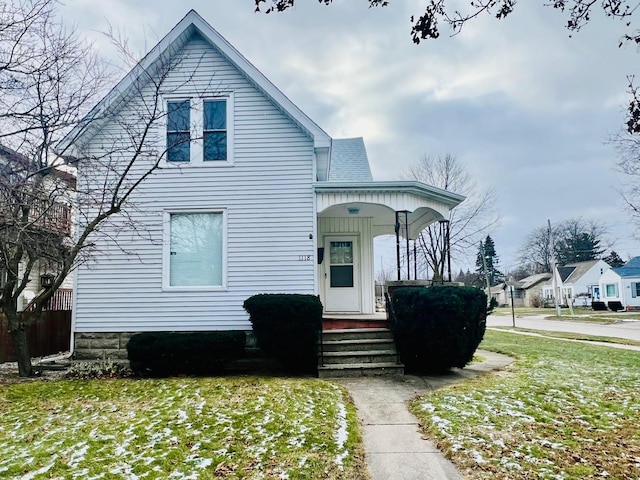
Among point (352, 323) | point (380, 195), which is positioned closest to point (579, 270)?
point (380, 195)

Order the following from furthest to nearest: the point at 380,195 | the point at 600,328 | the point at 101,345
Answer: the point at 600,328, the point at 380,195, the point at 101,345

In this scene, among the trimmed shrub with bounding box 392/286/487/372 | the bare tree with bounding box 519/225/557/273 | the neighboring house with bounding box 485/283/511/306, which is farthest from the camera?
the neighboring house with bounding box 485/283/511/306

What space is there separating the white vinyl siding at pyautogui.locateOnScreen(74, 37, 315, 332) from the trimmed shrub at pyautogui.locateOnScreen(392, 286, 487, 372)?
2.18m

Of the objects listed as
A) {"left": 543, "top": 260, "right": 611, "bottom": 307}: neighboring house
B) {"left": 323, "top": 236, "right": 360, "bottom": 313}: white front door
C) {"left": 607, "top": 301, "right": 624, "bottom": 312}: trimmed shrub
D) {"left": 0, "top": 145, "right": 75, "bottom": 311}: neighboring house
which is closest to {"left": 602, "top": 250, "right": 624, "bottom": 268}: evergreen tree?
{"left": 543, "top": 260, "right": 611, "bottom": 307}: neighboring house

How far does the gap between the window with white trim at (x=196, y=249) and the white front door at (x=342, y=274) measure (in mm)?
3295

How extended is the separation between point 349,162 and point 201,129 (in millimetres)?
4774

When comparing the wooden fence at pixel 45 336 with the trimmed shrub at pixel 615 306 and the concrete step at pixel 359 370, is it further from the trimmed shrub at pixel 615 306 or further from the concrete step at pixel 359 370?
the trimmed shrub at pixel 615 306

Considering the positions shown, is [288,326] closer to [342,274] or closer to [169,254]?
[169,254]

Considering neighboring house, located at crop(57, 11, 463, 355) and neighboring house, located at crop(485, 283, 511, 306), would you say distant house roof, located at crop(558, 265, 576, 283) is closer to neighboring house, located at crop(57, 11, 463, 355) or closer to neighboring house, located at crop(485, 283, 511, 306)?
neighboring house, located at crop(485, 283, 511, 306)

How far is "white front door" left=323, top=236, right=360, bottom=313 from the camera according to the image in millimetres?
11836

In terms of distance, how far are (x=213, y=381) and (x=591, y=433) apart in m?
5.41

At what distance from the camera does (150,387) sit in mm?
7242

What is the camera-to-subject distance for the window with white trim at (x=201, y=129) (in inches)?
388

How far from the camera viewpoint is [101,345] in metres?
9.44
